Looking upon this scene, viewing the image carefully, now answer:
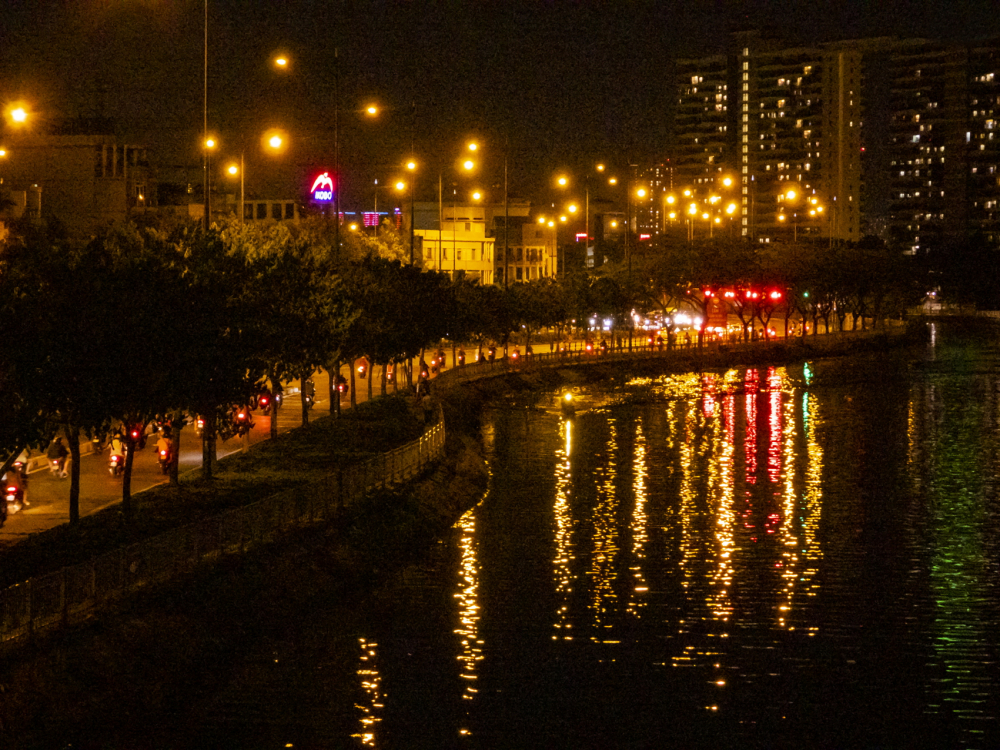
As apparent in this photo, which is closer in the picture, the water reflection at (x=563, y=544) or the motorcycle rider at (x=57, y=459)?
the water reflection at (x=563, y=544)

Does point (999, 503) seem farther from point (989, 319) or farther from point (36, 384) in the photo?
point (989, 319)

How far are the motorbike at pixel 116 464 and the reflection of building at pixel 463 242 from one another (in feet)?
266

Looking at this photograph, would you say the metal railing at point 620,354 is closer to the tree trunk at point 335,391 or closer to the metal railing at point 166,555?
the tree trunk at point 335,391

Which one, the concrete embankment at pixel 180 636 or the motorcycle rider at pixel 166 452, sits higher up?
the motorcycle rider at pixel 166 452

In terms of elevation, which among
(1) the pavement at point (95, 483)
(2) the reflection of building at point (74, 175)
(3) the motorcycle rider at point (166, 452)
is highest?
(2) the reflection of building at point (74, 175)

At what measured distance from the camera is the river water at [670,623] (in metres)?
17.2

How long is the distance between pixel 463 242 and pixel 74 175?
40324mm

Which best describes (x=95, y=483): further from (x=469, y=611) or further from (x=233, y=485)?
(x=469, y=611)

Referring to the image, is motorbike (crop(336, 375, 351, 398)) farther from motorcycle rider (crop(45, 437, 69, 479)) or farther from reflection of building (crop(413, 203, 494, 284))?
reflection of building (crop(413, 203, 494, 284))

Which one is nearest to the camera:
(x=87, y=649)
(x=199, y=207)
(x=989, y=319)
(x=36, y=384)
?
(x=87, y=649)

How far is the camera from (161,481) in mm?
28703

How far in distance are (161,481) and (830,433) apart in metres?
29.6

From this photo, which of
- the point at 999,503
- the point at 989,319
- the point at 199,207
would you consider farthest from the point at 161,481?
the point at 989,319

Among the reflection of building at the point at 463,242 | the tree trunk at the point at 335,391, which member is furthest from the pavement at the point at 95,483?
the reflection of building at the point at 463,242
